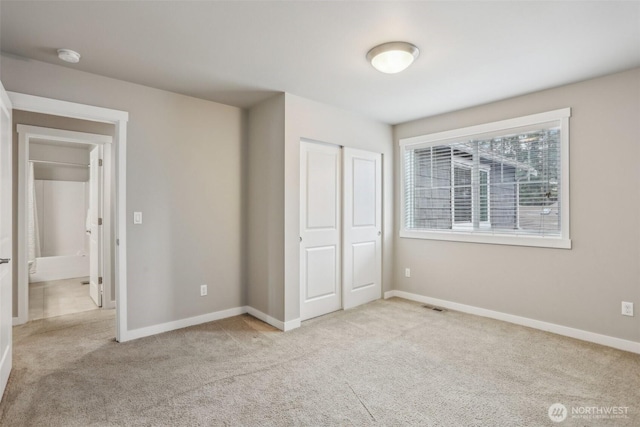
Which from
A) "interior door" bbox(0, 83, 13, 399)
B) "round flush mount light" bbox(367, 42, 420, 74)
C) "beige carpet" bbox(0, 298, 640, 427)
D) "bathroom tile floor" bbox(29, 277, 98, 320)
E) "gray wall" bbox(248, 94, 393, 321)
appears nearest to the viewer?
"beige carpet" bbox(0, 298, 640, 427)

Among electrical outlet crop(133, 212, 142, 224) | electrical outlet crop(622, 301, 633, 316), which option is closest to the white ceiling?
electrical outlet crop(133, 212, 142, 224)

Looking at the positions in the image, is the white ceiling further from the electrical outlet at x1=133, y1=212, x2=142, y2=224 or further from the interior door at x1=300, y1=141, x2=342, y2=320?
the electrical outlet at x1=133, y1=212, x2=142, y2=224

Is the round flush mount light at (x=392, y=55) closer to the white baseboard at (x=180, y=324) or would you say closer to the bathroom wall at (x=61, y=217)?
the white baseboard at (x=180, y=324)

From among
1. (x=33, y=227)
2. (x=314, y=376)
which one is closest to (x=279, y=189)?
(x=314, y=376)

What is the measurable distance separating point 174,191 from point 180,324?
1.41m

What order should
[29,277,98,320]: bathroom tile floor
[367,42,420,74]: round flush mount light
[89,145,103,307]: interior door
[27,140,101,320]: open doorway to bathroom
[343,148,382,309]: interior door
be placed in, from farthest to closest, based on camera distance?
1. [27,140,101,320]: open doorway to bathroom
2. [89,145,103,307]: interior door
3. [343,148,382,309]: interior door
4. [29,277,98,320]: bathroom tile floor
5. [367,42,420,74]: round flush mount light

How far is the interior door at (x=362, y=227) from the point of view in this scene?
416cm

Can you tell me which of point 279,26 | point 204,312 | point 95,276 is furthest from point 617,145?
point 95,276

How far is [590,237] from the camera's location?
311cm

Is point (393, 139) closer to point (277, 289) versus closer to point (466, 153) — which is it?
point (466, 153)

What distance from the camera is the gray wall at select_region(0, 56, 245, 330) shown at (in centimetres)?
305

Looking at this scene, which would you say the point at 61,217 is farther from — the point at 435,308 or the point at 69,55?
the point at 435,308

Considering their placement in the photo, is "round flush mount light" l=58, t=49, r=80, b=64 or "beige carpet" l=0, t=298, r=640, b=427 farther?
"round flush mount light" l=58, t=49, r=80, b=64

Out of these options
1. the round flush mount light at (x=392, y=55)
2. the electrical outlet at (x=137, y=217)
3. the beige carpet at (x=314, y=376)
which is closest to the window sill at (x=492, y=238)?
the beige carpet at (x=314, y=376)
